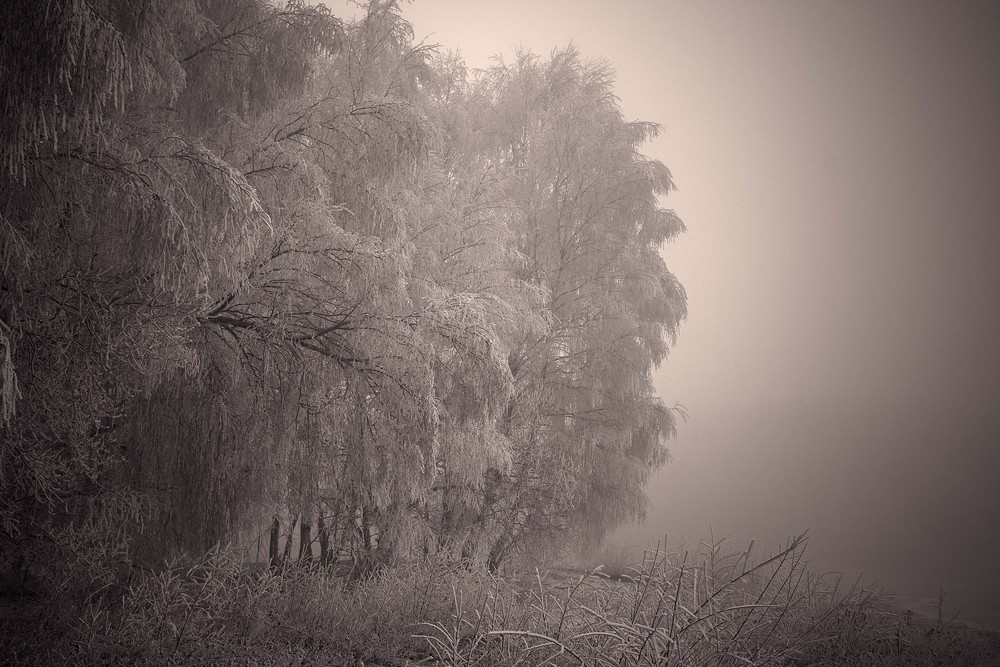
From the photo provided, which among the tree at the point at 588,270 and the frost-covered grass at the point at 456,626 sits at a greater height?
the tree at the point at 588,270

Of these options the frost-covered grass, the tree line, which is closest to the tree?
the tree line

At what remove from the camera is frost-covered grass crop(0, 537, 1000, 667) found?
95.0 inches

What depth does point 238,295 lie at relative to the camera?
3.55 meters

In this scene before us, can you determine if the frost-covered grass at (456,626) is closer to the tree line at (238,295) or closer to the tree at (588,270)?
the tree line at (238,295)

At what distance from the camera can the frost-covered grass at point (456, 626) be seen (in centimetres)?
241

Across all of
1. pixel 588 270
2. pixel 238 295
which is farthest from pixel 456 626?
pixel 588 270

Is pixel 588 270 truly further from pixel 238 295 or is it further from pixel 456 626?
pixel 456 626

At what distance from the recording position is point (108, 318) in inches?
109

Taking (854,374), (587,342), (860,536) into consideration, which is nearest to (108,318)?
(587,342)

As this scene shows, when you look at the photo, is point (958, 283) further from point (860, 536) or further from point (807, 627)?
point (807, 627)

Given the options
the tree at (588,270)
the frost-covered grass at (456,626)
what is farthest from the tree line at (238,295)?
the tree at (588,270)

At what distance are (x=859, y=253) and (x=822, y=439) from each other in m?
113

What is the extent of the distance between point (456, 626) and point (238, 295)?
104 inches

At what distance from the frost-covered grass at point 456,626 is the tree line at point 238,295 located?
65 cm
